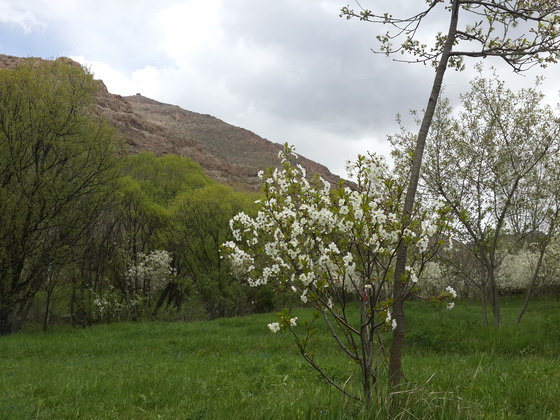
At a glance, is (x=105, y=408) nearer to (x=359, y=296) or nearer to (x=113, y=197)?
(x=359, y=296)

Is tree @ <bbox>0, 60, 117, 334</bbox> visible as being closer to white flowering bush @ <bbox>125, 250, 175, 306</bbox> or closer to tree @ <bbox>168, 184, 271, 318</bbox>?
white flowering bush @ <bbox>125, 250, 175, 306</bbox>

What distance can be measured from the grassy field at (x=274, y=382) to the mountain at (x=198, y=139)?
78929 mm

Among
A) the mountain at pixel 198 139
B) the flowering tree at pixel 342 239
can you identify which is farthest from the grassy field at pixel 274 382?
the mountain at pixel 198 139

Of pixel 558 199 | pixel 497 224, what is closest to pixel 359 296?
pixel 497 224

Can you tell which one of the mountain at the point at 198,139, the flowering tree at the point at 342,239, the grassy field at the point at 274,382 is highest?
the mountain at the point at 198,139

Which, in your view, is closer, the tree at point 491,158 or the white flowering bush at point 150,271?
the tree at point 491,158

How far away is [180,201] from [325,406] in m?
24.2

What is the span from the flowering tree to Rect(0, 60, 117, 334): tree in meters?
15.6

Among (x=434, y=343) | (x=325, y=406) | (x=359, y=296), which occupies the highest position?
(x=359, y=296)

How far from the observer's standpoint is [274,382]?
22.9 ft

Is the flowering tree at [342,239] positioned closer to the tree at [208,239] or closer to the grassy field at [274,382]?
the grassy field at [274,382]

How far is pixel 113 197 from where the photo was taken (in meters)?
22.0

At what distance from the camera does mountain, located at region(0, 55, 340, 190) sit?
104312 millimetres

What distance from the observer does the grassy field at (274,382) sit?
406cm
